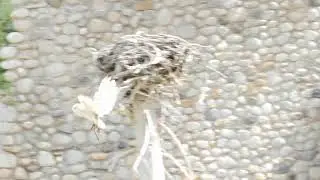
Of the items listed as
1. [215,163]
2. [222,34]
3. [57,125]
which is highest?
[222,34]

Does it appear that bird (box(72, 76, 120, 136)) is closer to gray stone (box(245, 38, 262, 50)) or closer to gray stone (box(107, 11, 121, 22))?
gray stone (box(107, 11, 121, 22))

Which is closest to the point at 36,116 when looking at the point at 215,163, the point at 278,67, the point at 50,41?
the point at 50,41

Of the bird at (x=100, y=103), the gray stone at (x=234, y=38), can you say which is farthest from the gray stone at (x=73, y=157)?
the bird at (x=100, y=103)

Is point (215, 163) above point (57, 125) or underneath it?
underneath

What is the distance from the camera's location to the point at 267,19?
6.17 m

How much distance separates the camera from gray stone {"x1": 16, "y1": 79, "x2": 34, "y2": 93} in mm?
5914

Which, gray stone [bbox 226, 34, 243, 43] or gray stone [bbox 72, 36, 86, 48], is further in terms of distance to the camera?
gray stone [bbox 226, 34, 243, 43]

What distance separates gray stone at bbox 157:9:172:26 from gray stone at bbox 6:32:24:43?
41.3 inches

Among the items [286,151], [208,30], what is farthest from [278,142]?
[208,30]

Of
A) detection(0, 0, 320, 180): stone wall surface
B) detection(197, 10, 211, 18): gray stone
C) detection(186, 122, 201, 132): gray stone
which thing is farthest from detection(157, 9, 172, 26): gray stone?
detection(186, 122, 201, 132): gray stone

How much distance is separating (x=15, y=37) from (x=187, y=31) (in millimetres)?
1306

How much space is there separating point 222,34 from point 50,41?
1.33m

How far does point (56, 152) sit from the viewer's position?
5988mm

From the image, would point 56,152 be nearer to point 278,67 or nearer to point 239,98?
point 239,98
